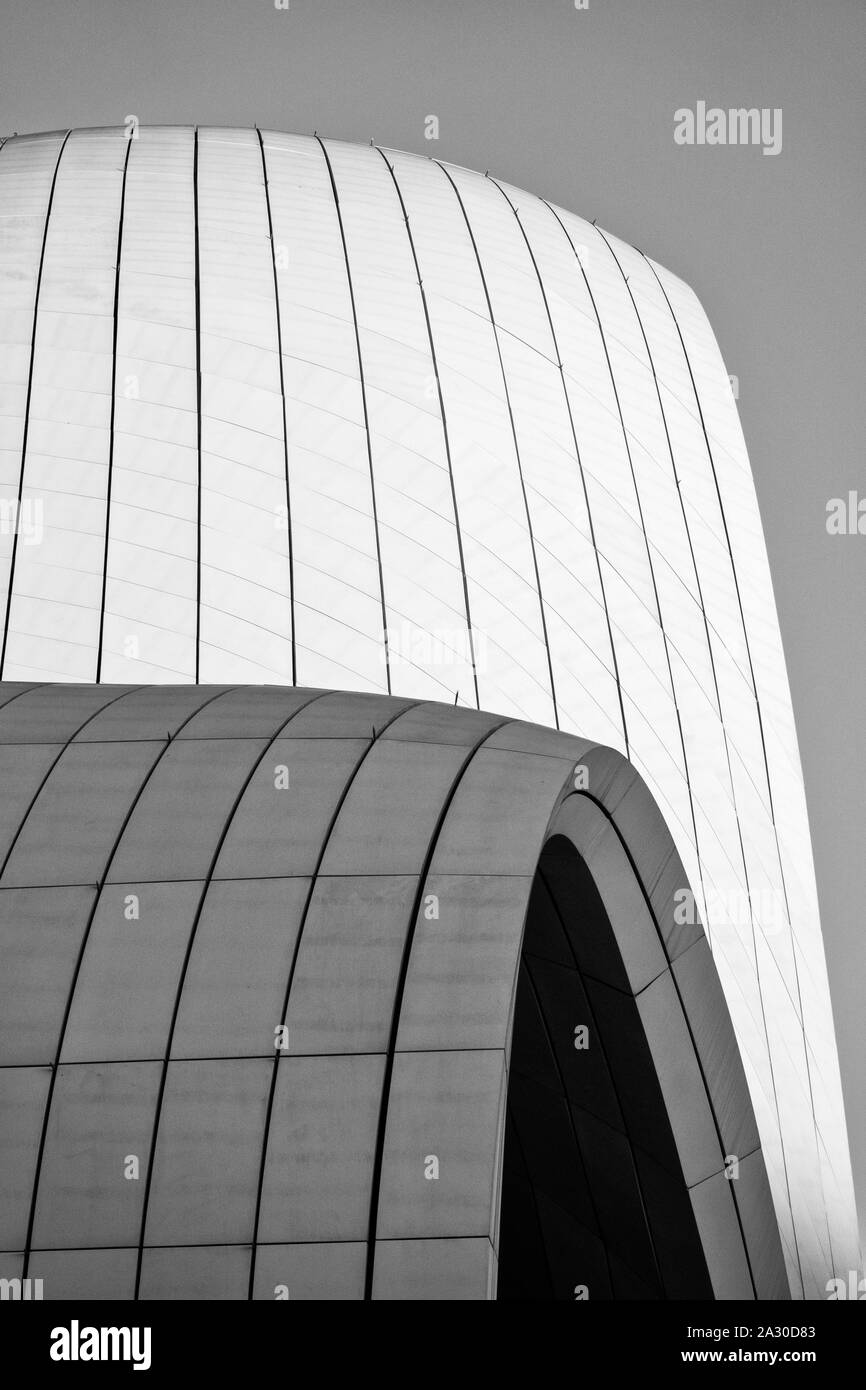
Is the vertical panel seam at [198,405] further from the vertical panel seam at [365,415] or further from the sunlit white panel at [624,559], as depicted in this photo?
the sunlit white panel at [624,559]

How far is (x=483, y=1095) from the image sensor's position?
670 cm

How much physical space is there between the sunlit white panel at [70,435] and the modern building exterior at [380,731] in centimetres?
5

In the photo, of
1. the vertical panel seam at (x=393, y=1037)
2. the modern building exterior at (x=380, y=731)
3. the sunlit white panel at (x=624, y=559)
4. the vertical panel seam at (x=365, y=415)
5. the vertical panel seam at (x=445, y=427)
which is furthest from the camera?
the sunlit white panel at (x=624, y=559)

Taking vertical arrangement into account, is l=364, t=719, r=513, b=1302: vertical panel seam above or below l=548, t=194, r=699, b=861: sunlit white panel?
below

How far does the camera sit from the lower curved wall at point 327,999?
21.5ft

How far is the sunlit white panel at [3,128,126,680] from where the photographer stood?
14.6 metres

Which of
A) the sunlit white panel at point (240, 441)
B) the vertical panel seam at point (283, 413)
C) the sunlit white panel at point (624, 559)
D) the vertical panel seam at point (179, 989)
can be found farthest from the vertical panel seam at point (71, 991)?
the sunlit white panel at point (624, 559)

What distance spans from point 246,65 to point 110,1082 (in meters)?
24.0

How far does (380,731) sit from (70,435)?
857cm

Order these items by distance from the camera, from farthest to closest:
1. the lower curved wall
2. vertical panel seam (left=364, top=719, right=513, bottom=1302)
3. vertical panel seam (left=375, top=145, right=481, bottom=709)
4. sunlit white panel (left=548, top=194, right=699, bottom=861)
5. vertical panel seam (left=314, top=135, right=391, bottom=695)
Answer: sunlit white panel (left=548, top=194, right=699, bottom=861) → vertical panel seam (left=375, top=145, right=481, bottom=709) → vertical panel seam (left=314, top=135, right=391, bottom=695) → the lower curved wall → vertical panel seam (left=364, top=719, right=513, bottom=1302)

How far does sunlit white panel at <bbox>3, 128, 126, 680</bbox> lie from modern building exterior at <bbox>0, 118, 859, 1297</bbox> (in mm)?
50

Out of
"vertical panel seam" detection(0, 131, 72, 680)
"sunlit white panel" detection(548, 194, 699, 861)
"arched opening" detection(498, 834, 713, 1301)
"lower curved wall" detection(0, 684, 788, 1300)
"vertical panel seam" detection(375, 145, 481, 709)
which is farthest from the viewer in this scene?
"sunlit white panel" detection(548, 194, 699, 861)

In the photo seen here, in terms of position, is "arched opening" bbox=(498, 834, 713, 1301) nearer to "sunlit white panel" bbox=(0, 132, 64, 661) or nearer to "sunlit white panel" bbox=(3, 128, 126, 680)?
"sunlit white panel" bbox=(3, 128, 126, 680)

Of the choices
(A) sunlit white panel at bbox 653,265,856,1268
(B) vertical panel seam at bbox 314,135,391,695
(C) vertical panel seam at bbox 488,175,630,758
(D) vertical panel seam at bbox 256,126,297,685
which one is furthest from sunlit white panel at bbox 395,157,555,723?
(A) sunlit white panel at bbox 653,265,856,1268
